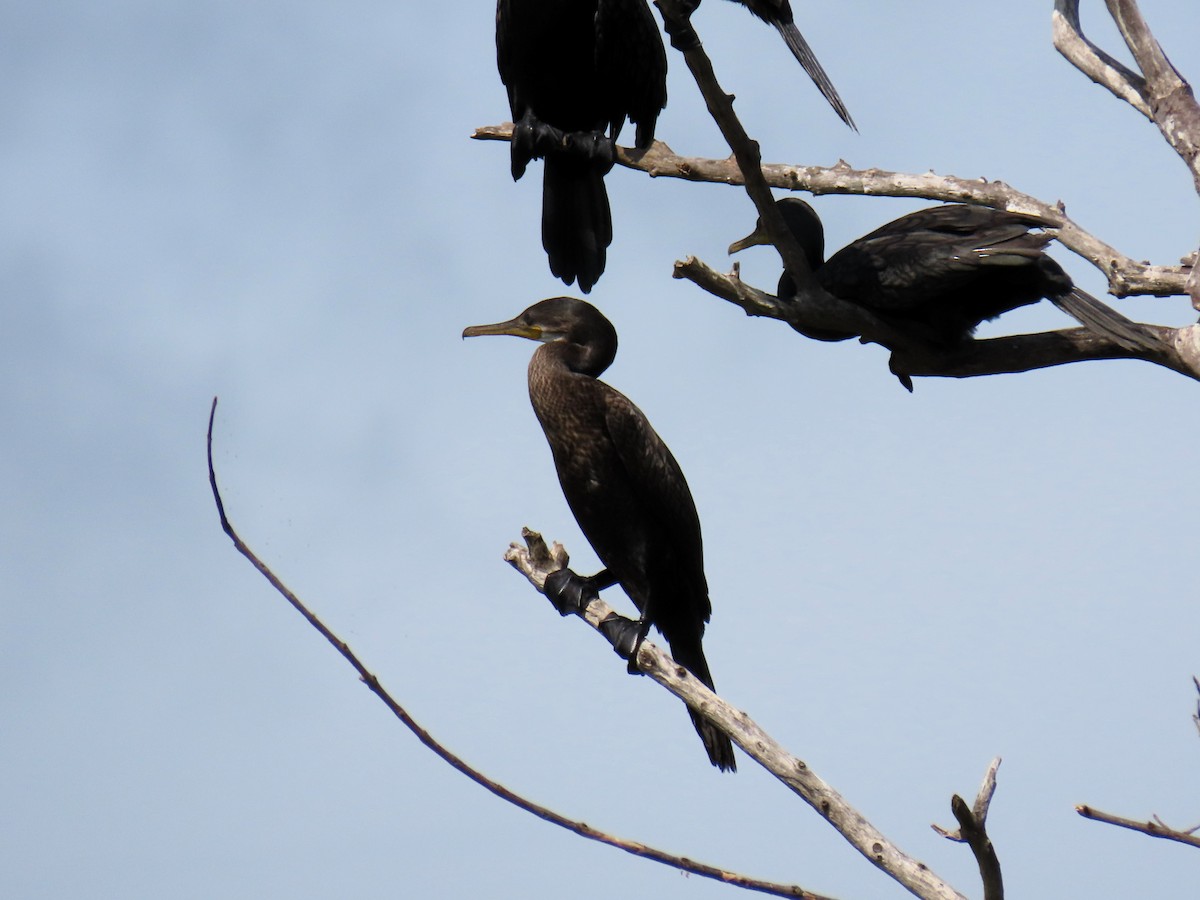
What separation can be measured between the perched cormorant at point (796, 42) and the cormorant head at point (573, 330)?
3.39 feet

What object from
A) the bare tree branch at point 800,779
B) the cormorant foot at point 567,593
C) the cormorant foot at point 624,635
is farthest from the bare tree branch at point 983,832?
the cormorant foot at point 567,593

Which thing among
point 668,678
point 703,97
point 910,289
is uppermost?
point 703,97

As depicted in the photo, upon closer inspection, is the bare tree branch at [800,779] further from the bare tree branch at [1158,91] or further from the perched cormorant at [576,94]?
the bare tree branch at [1158,91]

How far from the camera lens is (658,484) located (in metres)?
4.49

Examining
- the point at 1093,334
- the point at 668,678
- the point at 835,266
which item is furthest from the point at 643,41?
the point at 668,678

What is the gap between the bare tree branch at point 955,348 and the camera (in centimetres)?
429

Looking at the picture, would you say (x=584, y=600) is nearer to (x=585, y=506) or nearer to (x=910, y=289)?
(x=585, y=506)

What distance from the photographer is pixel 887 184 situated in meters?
5.66

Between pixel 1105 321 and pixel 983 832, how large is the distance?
230cm

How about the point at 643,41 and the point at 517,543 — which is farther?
the point at 643,41

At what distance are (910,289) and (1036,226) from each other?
0.50 metres

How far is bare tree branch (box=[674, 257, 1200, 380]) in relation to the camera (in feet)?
14.1

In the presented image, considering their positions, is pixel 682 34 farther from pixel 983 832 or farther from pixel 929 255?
pixel 983 832

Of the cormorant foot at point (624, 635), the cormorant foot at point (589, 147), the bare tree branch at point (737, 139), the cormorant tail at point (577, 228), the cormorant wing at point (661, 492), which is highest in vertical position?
the cormorant foot at point (589, 147)
